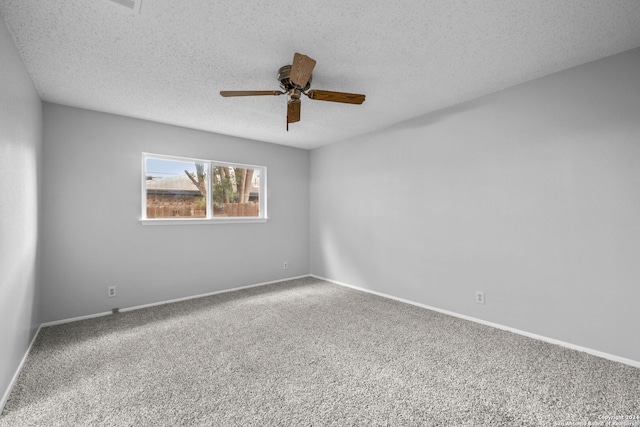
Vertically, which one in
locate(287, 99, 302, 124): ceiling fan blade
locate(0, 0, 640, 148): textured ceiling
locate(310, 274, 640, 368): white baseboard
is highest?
locate(0, 0, 640, 148): textured ceiling

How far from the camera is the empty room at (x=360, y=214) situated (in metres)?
1.69

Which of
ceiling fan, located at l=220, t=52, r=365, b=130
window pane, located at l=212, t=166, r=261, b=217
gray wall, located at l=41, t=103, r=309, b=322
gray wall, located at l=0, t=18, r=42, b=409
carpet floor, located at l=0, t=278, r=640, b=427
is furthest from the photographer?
window pane, located at l=212, t=166, r=261, b=217

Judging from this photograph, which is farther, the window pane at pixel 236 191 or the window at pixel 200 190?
the window pane at pixel 236 191

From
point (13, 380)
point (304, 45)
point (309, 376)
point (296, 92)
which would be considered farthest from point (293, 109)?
point (13, 380)

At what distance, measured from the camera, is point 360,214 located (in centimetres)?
419

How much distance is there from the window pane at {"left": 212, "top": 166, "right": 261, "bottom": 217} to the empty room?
0.10m

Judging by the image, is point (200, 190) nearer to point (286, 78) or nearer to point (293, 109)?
point (293, 109)

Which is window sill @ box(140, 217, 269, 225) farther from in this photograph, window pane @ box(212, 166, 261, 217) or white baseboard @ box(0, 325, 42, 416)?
white baseboard @ box(0, 325, 42, 416)

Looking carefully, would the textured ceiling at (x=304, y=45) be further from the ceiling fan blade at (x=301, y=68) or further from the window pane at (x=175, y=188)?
the window pane at (x=175, y=188)

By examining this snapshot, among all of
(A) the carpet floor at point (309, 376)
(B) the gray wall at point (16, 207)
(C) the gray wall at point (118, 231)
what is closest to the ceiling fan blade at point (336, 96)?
(B) the gray wall at point (16, 207)

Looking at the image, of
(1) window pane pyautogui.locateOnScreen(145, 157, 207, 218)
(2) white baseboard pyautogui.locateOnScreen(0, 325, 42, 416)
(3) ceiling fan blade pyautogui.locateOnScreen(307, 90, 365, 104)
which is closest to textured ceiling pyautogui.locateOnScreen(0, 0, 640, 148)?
(3) ceiling fan blade pyautogui.locateOnScreen(307, 90, 365, 104)

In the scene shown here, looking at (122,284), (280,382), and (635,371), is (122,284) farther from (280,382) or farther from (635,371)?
(635,371)

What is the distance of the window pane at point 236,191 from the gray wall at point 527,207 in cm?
187

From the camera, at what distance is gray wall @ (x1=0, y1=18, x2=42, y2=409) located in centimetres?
169
